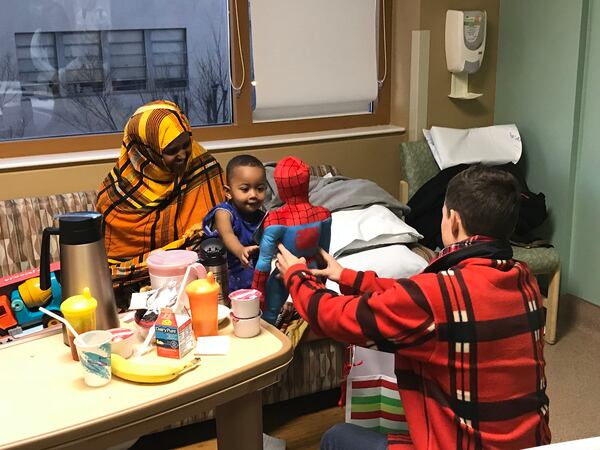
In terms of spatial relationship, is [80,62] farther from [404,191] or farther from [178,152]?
[404,191]

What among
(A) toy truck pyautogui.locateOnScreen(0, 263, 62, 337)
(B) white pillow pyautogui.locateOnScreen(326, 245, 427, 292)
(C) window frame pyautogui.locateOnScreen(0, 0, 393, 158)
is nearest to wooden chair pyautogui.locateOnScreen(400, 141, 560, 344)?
(C) window frame pyautogui.locateOnScreen(0, 0, 393, 158)

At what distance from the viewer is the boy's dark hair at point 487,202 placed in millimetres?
1423

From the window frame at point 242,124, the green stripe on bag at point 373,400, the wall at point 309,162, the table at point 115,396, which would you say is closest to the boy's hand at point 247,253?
the table at point 115,396

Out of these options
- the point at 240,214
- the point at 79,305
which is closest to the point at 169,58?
the point at 240,214

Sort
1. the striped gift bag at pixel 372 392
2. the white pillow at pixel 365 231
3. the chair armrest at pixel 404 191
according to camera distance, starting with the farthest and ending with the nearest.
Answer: the chair armrest at pixel 404 191 < the white pillow at pixel 365 231 < the striped gift bag at pixel 372 392

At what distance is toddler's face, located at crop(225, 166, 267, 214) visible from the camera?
2100 millimetres

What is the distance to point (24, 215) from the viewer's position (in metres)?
2.66

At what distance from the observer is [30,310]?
1.93m

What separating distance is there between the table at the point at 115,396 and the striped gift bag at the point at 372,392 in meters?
0.30

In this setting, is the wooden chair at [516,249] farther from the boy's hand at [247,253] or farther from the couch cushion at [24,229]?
the couch cushion at [24,229]

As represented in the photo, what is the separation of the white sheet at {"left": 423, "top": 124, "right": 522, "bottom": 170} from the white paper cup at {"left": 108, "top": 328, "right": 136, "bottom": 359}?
7.37 feet

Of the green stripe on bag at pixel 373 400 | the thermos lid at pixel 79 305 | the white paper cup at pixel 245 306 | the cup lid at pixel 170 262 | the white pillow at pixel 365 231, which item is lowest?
the green stripe on bag at pixel 373 400

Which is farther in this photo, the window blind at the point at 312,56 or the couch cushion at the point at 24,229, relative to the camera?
the window blind at the point at 312,56

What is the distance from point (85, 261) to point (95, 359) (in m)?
0.26
